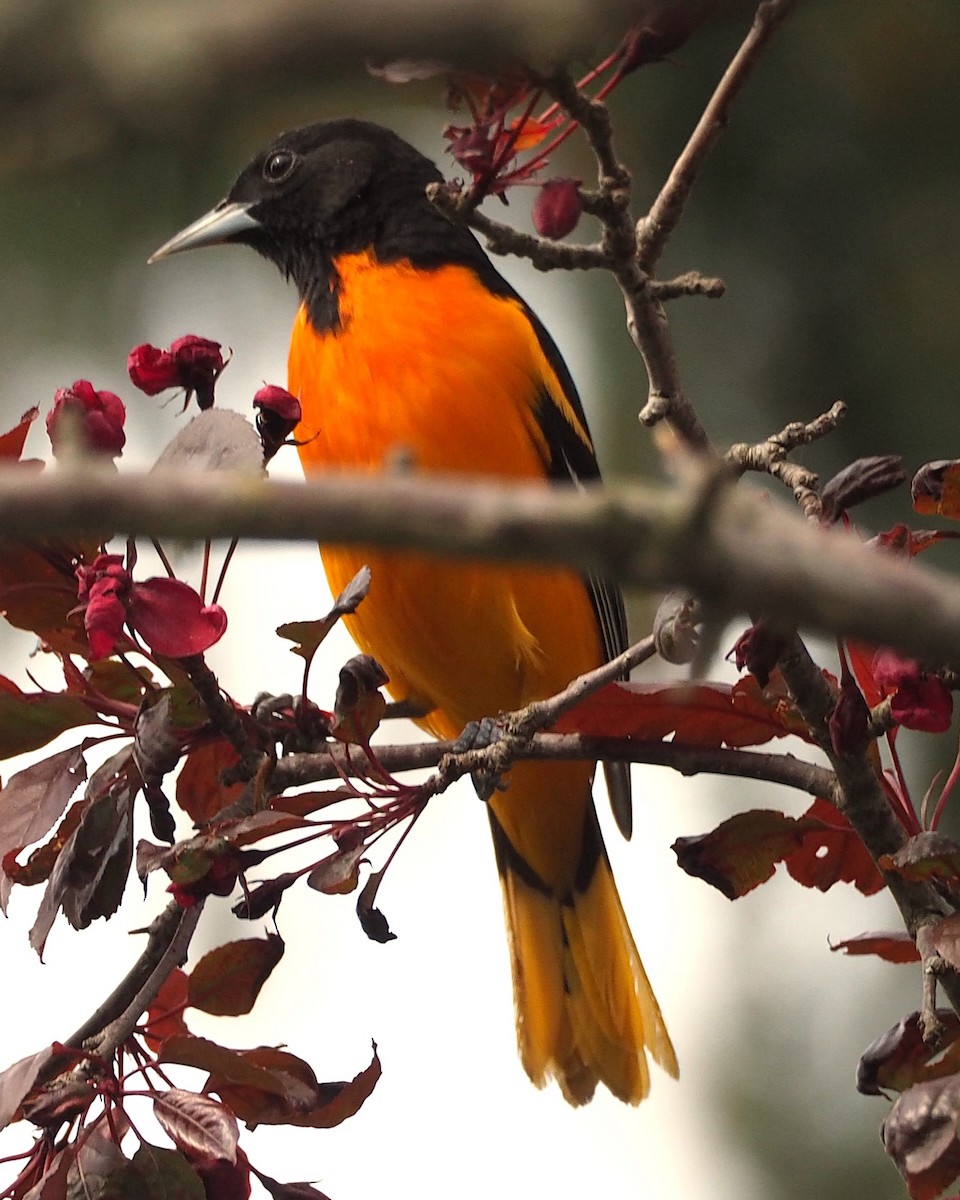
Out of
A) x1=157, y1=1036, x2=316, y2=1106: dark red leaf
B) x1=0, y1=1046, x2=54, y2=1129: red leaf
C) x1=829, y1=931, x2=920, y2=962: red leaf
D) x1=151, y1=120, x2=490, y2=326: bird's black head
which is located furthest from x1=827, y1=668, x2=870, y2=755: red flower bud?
x1=151, y1=120, x2=490, y2=326: bird's black head

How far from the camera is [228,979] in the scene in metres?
2.08

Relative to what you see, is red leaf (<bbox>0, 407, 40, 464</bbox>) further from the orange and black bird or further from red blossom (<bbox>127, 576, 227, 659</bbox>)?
the orange and black bird

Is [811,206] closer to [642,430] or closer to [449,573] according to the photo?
[642,430]

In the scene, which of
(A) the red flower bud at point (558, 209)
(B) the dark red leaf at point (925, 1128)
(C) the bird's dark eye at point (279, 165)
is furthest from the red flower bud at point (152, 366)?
(C) the bird's dark eye at point (279, 165)

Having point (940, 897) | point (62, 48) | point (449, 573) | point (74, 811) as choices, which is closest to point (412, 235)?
point (449, 573)

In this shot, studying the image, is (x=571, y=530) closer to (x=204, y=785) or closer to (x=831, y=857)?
(x=831, y=857)

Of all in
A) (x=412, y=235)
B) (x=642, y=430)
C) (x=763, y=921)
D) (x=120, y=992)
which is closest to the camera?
(x=120, y=992)

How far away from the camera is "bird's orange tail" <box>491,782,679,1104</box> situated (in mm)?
3566

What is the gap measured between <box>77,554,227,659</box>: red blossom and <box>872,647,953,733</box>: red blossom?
0.78 metres

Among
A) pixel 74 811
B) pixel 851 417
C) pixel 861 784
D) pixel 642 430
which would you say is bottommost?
pixel 861 784

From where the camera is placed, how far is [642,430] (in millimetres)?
4672

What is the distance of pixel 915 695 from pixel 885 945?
35 cm

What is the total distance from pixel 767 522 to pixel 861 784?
1.10 m

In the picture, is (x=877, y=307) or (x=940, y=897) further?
(x=877, y=307)
